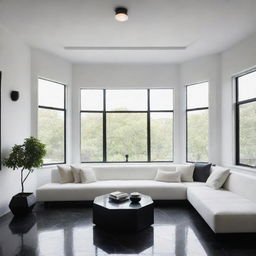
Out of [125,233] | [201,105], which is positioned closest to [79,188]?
[125,233]

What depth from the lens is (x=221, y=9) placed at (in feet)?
10.6

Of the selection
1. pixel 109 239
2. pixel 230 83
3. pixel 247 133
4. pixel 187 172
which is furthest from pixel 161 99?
pixel 109 239

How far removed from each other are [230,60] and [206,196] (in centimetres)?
294

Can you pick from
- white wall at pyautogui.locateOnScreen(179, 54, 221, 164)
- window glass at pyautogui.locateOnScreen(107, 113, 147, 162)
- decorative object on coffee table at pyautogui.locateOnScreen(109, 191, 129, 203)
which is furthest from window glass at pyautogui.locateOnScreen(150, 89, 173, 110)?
decorative object on coffee table at pyautogui.locateOnScreen(109, 191, 129, 203)

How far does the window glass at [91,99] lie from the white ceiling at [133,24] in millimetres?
1089

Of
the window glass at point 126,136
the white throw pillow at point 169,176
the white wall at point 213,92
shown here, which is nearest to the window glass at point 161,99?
the window glass at point 126,136

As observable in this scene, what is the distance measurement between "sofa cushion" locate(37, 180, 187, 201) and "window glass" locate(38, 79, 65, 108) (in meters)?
1.91

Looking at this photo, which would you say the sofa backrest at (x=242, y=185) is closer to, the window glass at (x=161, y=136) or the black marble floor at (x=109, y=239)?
the black marble floor at (x=109, y=239)

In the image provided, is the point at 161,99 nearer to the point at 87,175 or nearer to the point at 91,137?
the point at 91,137

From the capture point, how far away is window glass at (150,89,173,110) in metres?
5.85

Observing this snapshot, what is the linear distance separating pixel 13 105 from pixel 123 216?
9.47 feet

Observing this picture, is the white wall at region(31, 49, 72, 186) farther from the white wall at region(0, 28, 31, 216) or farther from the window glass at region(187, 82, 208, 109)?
the window glass at region(187, 82, 208, 109)

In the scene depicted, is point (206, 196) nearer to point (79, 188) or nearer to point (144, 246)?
point (144, 246)

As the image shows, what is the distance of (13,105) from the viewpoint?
13.8 ft
